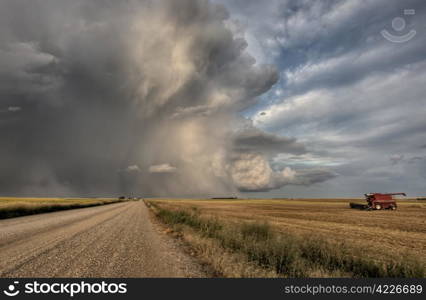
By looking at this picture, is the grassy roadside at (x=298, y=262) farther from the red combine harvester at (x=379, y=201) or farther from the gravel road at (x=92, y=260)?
the red combine harvester at (x=379, y=201)

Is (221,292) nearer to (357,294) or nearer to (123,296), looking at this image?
(123,296)

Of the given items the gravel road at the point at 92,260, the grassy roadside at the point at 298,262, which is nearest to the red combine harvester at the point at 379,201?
the grassy roadside at the point at 298,262

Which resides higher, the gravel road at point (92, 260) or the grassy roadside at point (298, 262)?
the gravel road at point (92, 260)

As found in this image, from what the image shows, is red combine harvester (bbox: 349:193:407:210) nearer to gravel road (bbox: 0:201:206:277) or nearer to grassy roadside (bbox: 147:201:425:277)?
grassy roadside (bbox: 147:201:425:277)

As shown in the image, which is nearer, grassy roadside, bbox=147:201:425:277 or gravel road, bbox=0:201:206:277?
gravel road, bbox=0:201:206:277

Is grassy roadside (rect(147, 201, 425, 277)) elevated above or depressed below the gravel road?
below

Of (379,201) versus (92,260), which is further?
(379,201)

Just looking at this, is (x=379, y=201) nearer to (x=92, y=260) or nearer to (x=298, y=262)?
(x=298, y=262)

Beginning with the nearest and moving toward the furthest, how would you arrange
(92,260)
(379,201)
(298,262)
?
(92,260) < (298,262) < (379,201)

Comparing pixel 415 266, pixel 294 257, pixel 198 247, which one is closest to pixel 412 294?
pixel 415 266

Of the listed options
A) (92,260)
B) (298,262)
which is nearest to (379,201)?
(298,262)

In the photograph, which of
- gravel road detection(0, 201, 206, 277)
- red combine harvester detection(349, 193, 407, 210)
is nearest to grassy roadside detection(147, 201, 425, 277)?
gravel road detection(0, 201, 206, 277)

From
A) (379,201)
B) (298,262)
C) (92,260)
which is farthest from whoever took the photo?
(379,201)

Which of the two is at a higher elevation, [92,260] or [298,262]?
[92,260]
